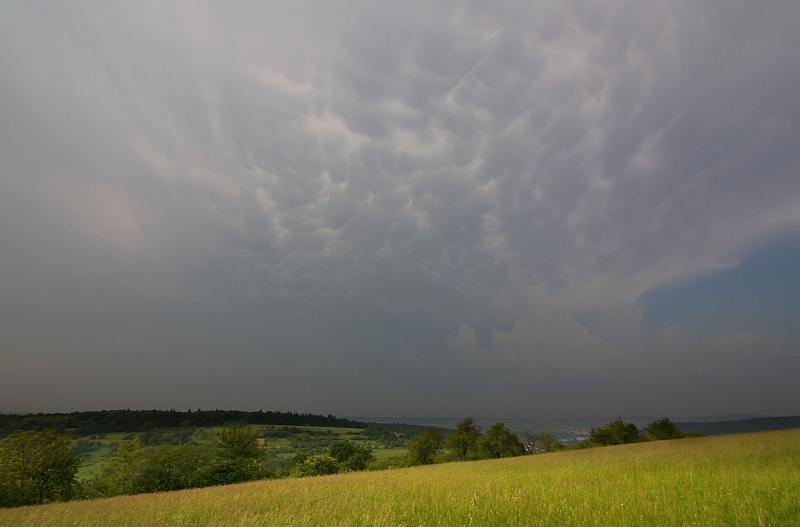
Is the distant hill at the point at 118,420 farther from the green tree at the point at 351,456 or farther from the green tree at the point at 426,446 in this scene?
the green tree at the point at 426,446

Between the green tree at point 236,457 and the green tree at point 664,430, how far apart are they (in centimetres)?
8870

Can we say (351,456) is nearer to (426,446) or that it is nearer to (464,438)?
(426,446)

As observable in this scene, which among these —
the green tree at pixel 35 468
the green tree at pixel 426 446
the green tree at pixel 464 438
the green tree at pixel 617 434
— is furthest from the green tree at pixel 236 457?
the green tree at pixel 617 434

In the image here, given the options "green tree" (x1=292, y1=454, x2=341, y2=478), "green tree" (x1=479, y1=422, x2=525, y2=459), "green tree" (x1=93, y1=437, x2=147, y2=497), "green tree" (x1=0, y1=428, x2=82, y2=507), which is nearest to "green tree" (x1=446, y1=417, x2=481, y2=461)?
"green tree" (x1=479, y1=422, x2=525, y2=459)

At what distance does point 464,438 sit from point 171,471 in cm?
5645

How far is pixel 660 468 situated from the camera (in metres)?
14.6

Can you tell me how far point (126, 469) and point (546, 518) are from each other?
226 ft

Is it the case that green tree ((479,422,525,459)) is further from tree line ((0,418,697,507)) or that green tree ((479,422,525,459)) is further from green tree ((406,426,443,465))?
green tree ((406,426,443,465))

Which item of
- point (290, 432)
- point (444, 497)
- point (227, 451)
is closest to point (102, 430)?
point (290, 432)

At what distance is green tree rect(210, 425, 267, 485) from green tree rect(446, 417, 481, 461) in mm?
42503

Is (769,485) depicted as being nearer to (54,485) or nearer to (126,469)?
(54,485)

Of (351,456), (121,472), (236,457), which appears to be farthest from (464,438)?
(121,472)

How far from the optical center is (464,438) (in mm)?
77812

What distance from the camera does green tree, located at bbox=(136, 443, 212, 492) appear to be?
1960 inches
